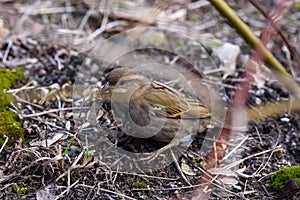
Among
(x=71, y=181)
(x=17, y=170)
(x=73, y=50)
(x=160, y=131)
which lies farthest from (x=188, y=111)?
(x=73, y=50)

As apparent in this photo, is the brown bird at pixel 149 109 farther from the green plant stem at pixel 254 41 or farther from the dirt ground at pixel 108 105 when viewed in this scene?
the green plant stem at pixel 254 41

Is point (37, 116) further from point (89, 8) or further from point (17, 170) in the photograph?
point (89, 8)

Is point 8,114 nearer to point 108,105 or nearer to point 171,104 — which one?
point 108,105

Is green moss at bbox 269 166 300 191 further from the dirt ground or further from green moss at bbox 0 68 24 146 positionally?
green moss at bbox 0 68 24 146

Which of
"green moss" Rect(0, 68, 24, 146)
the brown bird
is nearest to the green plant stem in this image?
the brown bird

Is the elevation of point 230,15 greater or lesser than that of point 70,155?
greater

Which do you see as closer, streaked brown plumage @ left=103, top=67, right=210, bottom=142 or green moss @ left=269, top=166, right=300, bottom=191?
green moss @ left=269, top=166, right=300, bottom=191

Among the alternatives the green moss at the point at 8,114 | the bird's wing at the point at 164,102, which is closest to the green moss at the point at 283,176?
the bird's wing at the point at 164,102

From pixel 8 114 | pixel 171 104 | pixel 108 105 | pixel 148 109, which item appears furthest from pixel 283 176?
pixel 8 114
